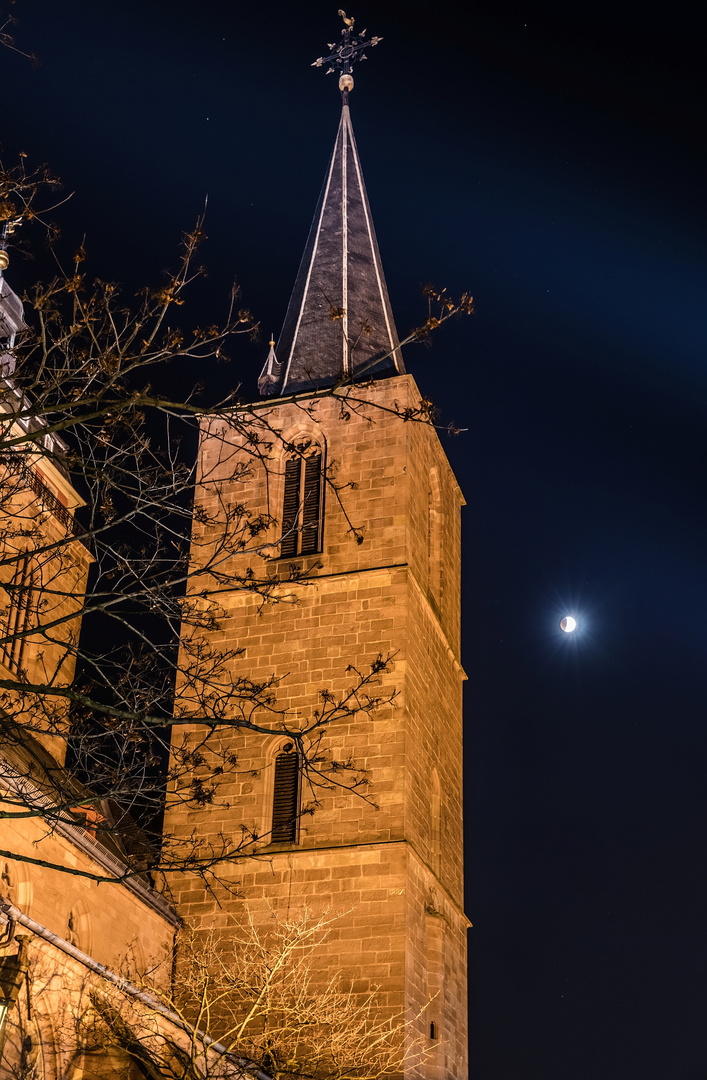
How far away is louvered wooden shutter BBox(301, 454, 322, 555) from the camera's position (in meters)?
24.8

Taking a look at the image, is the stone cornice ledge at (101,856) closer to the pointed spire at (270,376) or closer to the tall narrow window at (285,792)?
the tall narrow window at (285,792)

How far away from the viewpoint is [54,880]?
1917 centimetres

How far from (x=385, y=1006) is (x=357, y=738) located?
3989mm

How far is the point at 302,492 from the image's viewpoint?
25.1m

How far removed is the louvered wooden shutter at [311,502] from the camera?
2475 centimetres

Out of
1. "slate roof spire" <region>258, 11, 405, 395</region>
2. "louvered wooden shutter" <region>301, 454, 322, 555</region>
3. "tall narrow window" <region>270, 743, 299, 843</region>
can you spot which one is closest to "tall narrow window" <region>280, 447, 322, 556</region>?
"louvered wooden shutter" <region>301, 454, 322, 555</region>

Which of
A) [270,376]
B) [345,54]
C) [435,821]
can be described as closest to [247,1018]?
[435,821]

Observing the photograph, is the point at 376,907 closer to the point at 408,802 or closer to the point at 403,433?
the point at 408,802

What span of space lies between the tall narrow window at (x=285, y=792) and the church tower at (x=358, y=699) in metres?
0.03

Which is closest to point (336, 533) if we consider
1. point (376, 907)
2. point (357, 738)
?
→ point (357, 738)

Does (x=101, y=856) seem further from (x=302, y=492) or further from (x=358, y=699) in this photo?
(x=302, y=492)

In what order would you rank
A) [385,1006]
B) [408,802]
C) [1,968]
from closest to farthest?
[1,968]
[385,1006]
[408,802]

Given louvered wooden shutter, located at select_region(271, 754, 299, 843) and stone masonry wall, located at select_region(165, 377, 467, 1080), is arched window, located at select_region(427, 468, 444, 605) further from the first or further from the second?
louvered wooden shutter, located at select_region(271, 754, 299, 843)

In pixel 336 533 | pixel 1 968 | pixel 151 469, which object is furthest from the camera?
pixel 336 533
